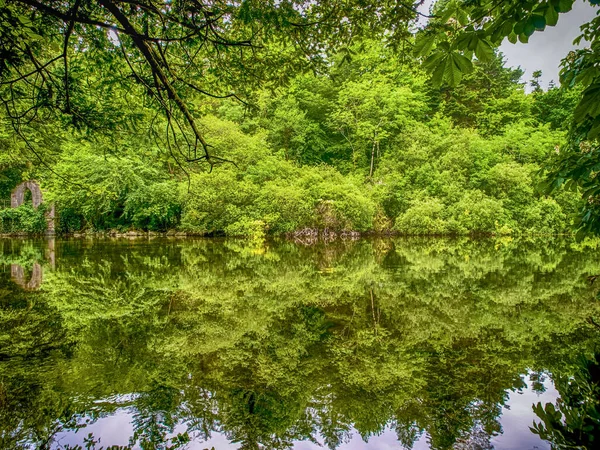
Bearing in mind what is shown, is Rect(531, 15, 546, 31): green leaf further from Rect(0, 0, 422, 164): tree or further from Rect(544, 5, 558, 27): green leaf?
Rect(0, 0, 422, 164): tree

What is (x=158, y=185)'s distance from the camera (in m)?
20.4

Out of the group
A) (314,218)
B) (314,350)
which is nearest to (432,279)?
(314,350)

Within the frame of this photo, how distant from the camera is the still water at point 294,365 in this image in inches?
87.7

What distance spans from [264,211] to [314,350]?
55.4 ft

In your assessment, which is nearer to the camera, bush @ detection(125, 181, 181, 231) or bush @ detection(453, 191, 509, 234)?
bush @ detection(125, 181, 181, 231)

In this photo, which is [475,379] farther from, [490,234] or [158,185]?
[490,234]

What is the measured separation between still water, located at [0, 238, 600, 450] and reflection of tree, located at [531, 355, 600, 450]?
0.02 m

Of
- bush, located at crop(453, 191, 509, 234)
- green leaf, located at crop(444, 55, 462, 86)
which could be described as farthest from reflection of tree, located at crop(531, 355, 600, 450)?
bush, located at crop(453, 191, 509, 234)

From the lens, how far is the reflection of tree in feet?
6.70

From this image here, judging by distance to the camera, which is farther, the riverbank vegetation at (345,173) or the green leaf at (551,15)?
the riverbank vegetation at (345,173)

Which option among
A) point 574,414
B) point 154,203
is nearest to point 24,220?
point 154,203

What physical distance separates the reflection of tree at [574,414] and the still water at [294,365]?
0.02 meters

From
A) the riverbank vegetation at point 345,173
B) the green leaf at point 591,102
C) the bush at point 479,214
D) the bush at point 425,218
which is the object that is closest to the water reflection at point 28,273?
the riverbank vegetation at point 345,173

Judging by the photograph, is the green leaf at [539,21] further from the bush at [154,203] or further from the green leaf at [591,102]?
the bush at [154,203]
